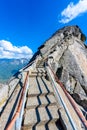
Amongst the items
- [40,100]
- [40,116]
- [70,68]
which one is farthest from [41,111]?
[70,68]

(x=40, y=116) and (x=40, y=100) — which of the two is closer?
(x=40, y=116)

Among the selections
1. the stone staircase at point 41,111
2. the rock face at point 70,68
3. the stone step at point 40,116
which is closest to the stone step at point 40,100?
the stone staircase at point 41,111

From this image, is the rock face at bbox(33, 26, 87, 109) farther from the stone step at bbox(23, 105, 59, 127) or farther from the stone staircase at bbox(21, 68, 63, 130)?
the stone step at bbox(23, 105, 59, 127)

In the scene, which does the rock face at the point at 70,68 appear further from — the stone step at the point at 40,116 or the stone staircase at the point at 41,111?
the stone step at the point at 40,116

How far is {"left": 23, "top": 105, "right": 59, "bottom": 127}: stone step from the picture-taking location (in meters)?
5.68

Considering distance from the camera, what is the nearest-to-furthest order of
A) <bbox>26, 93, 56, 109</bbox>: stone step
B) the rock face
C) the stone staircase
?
the stone staircase, <bbox>26, 93, 56, 109</bbox>: stone step, the rock face

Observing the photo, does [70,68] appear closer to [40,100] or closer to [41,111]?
[40,100]

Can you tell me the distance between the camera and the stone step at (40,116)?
5.68 m

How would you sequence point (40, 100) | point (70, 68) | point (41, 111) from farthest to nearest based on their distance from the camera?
1. point (70, 68)
2. point (40, 100)
3. point (41, 111)

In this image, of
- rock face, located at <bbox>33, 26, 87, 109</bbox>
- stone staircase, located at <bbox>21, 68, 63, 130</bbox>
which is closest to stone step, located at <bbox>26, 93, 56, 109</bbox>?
stone staircase, located at <bbox>21, 68, 63, 130</bbox>

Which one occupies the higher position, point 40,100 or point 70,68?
point 70,68

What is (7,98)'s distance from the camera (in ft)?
25.0

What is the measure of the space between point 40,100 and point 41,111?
0.82 metres

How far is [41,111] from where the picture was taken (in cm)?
634
